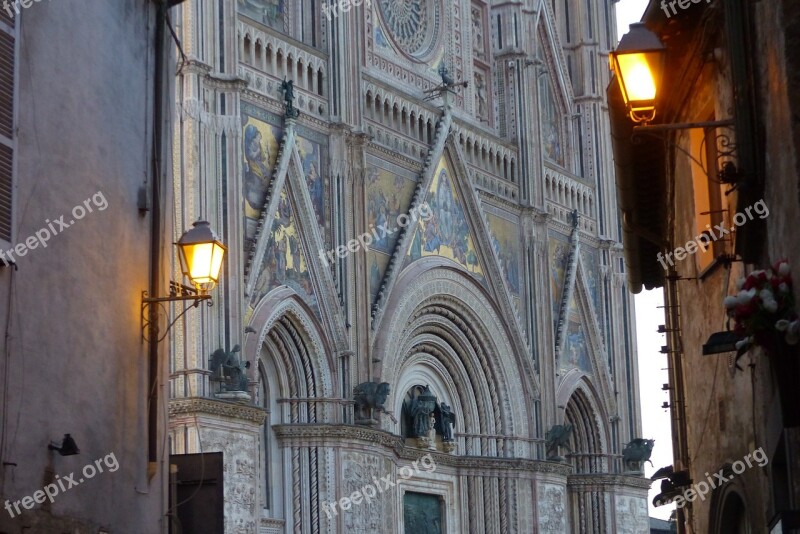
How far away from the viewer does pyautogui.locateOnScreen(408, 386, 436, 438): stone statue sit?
3259 centimetres

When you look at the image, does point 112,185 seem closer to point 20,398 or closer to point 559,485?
point 20,398

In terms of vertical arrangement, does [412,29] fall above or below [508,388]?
above

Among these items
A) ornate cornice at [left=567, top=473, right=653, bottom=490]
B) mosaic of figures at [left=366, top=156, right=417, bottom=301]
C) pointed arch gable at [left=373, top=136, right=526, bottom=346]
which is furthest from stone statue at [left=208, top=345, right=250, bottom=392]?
ornate cornice at [left=567, top=473, right=653, bottom=490]

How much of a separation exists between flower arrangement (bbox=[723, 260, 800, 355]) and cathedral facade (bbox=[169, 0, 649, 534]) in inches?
670

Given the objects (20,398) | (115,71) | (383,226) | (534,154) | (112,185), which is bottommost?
(20,398)

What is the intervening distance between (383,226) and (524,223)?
6273 millimetres

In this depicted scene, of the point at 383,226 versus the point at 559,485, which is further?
the point at 559,485

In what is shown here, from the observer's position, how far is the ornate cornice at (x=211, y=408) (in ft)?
81.8

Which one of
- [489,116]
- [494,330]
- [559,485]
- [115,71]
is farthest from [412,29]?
[115,71]

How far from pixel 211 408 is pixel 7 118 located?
52.6 feet

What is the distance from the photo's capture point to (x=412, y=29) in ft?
114

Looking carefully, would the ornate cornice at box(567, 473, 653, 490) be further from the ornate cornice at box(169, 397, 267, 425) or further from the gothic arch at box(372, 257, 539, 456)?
the ornate cornice at box(169, 397, 267, 425)

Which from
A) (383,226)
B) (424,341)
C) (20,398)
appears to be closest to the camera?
(20,398)

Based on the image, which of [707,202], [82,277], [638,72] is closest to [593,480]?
[707,202]
